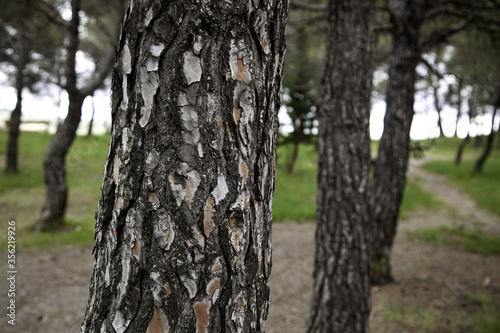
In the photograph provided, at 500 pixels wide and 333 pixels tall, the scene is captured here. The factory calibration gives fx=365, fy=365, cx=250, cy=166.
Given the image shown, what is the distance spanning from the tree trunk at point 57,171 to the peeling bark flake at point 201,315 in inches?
283

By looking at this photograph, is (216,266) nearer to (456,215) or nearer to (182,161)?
(182,161)

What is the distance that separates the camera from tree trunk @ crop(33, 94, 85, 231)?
734 cm

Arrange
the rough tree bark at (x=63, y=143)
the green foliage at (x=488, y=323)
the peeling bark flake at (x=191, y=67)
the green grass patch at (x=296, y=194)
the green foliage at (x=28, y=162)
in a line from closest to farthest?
1. the peeling bark flake at (x=191, y=67)
2. the green foliage at (x=488, y=323)
3. the rough tree bark at (x=63, y=143)
4. the green grass patch at (x=296, y=194)
5. the green foliage at (x=28, y=162)

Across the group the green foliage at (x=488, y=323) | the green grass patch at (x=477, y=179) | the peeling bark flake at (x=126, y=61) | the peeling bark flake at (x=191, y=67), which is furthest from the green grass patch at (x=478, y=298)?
the green grass patch at (x=477, y=179)

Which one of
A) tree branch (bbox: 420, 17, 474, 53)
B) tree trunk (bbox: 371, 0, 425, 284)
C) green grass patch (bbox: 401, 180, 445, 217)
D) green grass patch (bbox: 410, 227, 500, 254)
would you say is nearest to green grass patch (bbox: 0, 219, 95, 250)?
tree trunk (bbox: 371, 0, 425, 284)

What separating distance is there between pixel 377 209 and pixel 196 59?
4691 millimetres

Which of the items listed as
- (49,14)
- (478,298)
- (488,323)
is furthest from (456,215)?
(49,14)

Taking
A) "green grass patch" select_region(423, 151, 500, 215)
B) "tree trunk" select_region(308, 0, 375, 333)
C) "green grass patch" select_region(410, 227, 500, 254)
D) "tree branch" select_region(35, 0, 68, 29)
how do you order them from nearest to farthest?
1. "tree trunk" select_region(308, 0, 375, 333)
2. "tree branch" select_region(35, 0, 68, 29)
3. "green grass patch" select_region(410, 227, 500, 254)
4. "green grass patch" select_region(423, 151, 500, 215)

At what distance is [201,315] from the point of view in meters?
1.19

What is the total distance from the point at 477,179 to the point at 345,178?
1352 centimetres

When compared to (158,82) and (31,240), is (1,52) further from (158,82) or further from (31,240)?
(158,82)

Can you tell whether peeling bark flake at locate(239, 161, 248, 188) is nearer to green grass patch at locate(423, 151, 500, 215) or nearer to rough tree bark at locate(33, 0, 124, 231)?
rough tree bark at locate(33, 0, 124, 231)

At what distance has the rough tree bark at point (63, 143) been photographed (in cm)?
732

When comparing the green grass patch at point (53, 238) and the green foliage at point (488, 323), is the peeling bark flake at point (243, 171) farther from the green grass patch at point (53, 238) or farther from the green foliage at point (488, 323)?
the green grass patch at point (53, 238)
